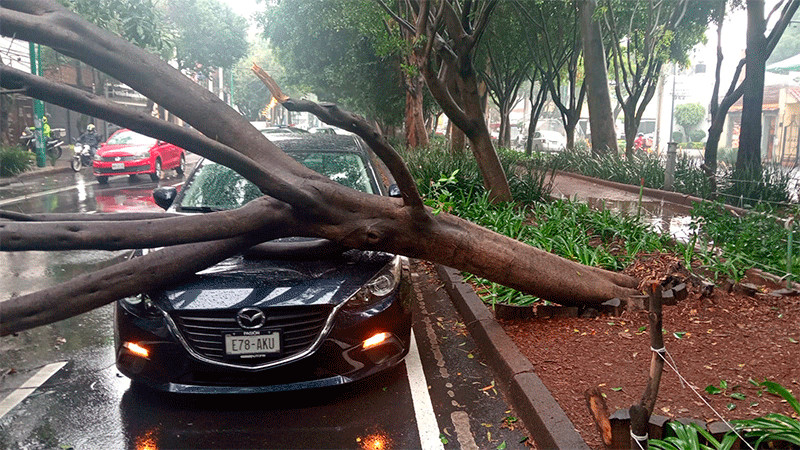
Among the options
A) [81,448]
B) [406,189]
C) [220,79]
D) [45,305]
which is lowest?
[81,448]

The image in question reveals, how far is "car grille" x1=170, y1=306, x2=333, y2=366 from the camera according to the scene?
13.0ft

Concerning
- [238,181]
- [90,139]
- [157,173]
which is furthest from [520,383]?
[90,139]

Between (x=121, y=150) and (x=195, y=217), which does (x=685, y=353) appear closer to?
(x=195, y=217)

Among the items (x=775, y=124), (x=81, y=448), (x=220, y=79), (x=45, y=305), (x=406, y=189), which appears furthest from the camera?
(x=220, y=79)

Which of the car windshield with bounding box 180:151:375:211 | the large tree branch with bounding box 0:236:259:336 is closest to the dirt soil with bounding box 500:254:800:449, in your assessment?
the car windshield with bounding box 180:151:375:211

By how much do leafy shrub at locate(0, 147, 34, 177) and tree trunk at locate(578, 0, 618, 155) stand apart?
1753 cm

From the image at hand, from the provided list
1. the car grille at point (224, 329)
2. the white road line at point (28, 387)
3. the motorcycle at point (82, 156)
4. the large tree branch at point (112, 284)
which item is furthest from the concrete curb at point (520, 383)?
the motorcycle at point (82, 156)

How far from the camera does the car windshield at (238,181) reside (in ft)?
17.9

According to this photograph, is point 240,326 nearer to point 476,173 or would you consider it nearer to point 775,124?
point 476,173

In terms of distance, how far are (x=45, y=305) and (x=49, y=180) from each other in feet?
62.7

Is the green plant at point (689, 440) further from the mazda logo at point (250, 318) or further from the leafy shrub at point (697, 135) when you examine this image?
the leafy shrub at point (697, 135)

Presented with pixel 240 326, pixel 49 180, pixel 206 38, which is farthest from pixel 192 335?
pixel 206 38

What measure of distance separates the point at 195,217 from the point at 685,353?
3.29 m

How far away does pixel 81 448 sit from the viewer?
3740 mm
